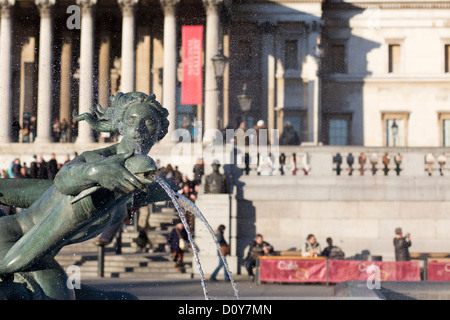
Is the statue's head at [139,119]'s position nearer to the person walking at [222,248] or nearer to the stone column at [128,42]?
the person walking at [222,248]

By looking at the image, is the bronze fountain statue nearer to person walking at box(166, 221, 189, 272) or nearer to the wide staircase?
A: the wide staircase

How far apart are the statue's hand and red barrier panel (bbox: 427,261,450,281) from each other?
58.1ft

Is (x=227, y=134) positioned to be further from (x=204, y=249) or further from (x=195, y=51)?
(x=204, y=249)

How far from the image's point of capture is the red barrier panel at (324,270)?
846 inches

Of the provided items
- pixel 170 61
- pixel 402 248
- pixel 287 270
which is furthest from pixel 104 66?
pixel 287 270

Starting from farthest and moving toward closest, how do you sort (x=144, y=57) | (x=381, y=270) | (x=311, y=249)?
1. (x=144, y=57)
2. (x=311, y=249)
3. (x=381, y=270)

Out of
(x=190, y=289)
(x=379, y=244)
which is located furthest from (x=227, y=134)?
(x=190, y=289)

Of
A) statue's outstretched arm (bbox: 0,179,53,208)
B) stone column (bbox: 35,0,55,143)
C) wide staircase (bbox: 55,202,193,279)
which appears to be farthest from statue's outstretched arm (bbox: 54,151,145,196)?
stone column (bbox: 35,0,55,143)

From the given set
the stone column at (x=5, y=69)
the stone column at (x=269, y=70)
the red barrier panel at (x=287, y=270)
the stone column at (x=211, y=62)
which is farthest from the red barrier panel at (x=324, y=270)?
the stone column at (x=269, y=70)

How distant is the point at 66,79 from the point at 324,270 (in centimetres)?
3229

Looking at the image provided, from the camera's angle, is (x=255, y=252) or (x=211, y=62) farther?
(x=211, y=62)

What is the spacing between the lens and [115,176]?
4.90 meters

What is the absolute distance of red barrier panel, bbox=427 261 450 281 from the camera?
2172cm

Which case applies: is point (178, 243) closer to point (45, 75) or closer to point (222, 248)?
point (222, 248)
